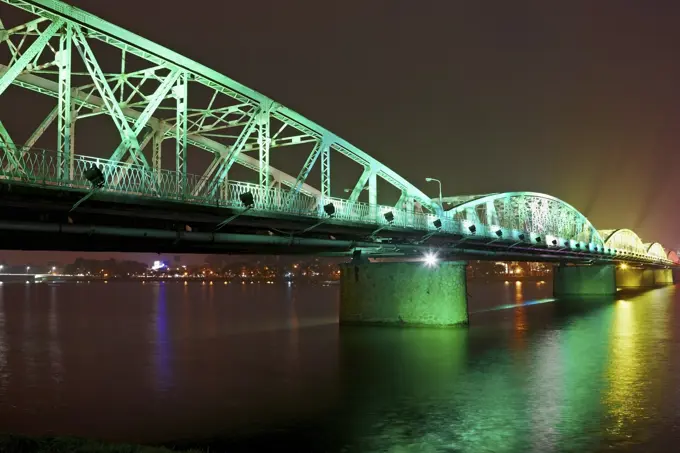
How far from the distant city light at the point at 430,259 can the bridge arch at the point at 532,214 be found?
819 cm

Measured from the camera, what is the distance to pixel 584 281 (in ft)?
369

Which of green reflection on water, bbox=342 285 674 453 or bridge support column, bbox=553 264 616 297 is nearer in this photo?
green reflection on water, bbox=342 285 674 453

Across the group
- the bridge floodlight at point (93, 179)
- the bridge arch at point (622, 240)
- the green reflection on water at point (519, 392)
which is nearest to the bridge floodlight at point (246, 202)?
the bridge floodlight at point (93, 179)

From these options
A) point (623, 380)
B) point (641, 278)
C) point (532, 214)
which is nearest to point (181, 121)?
point (623, 380)

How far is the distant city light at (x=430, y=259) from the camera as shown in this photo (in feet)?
158

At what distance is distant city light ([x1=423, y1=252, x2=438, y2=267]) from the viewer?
48031 mm

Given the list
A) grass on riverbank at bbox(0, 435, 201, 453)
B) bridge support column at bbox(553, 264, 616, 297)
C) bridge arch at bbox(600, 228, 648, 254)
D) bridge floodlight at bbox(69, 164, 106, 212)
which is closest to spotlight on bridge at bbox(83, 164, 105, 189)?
bridge floodlight at bbox(69, 164, 106, 212)

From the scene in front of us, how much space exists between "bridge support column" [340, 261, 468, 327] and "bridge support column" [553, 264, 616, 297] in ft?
222

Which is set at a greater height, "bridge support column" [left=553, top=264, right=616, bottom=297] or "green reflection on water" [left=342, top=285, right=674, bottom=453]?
"bridge support column" [left=553, top=264, right=616, bottom=297]

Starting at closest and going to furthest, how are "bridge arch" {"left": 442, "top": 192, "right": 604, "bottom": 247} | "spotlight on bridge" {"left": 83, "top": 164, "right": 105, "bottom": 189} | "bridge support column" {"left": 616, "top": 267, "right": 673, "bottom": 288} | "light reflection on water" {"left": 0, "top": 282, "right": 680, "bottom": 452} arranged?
"light reflection on water" {"left": 0, "top": 282, "right": 680, "bottom": 452}
"spotlight on bridge" {"left": 83, "top": 164, "right": 105, "bottom": 189}
"bridge arch" {"left": 442, "top": 192, "right": 604, "bottom": 247}
"bridge support column" {"left": 616, "top": 267, "right": 673, "bottom": 288}

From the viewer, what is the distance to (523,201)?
98188mm

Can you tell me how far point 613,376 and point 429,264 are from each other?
19440mm

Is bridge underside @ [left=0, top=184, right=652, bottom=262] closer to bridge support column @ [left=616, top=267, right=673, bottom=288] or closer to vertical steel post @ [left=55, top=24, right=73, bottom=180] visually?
vertical steel post @ [left=55, top=24, right=73, bottom=180]

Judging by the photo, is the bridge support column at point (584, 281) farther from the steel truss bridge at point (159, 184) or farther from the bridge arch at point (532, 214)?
the steel truss bridge at point (159, 184)
